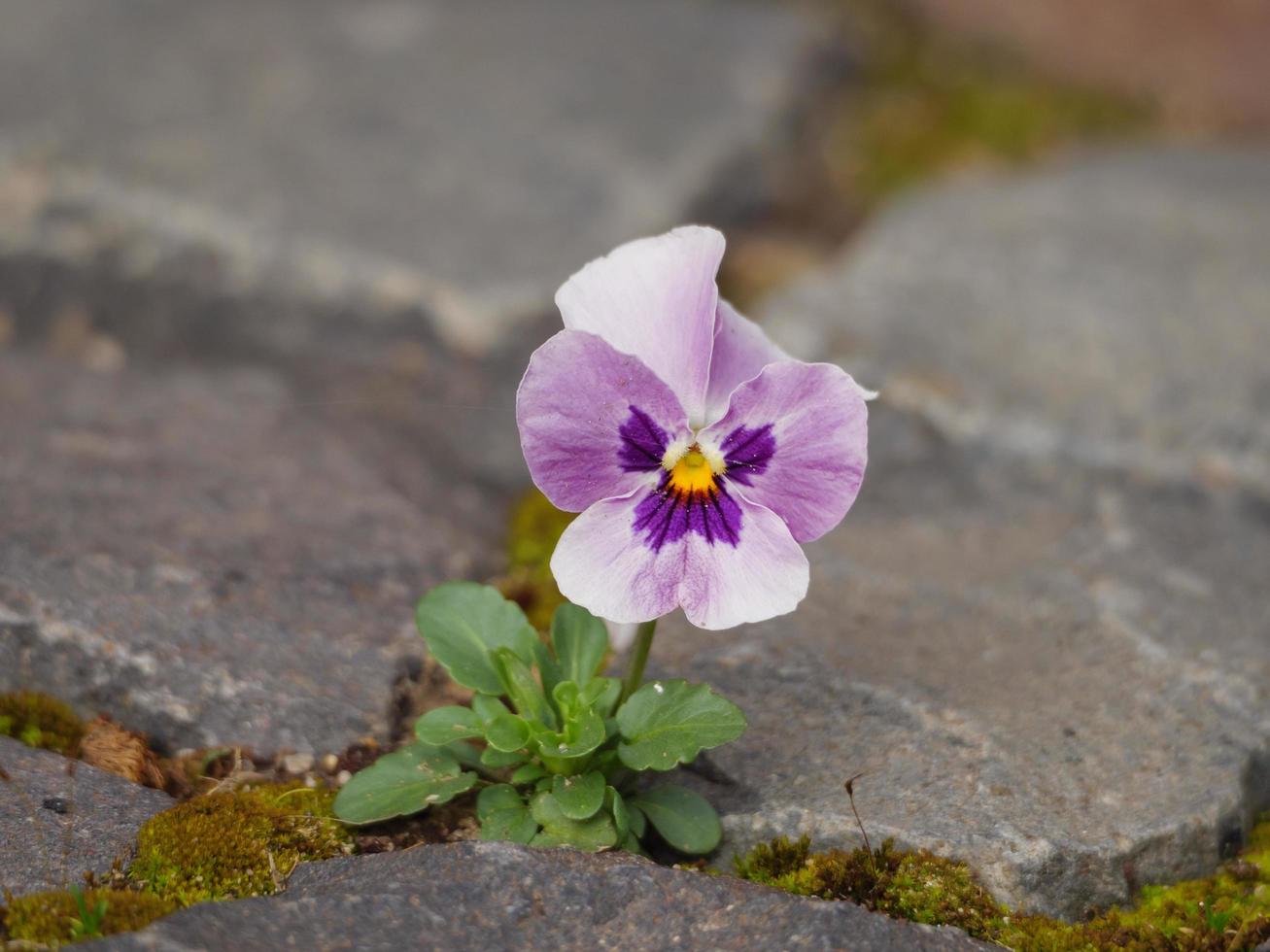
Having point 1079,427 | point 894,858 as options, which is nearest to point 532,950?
point 894,858

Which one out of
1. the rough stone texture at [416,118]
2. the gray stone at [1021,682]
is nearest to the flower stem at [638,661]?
the gray stone at [1021,682]

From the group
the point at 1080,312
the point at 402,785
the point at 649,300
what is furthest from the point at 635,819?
the point at 1080,312

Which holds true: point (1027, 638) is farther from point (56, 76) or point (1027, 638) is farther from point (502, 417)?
point (56, 76)

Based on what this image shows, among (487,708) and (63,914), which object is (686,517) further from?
(63,914)

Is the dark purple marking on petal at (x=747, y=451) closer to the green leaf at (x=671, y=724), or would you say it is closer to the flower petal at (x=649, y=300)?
the flower petal at (x=649, y=300)

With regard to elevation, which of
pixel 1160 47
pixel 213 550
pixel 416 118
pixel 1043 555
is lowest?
pixel 213 550

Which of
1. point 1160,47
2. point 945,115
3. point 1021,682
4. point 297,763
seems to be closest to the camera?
point 297,763
